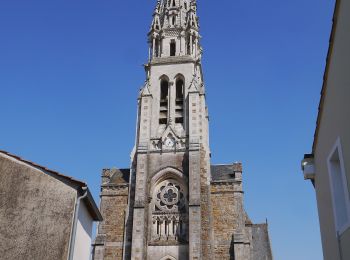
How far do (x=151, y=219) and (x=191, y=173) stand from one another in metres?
4.02

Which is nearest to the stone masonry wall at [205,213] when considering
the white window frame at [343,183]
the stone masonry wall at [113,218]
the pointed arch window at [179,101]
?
the pointed arch window at [179,101]

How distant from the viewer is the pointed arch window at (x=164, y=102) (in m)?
31.9

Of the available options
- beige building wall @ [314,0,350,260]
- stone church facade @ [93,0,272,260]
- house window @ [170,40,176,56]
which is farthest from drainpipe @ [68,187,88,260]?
house window @ [170,40,176,56]

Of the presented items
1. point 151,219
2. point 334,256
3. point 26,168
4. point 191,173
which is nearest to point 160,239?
point 151,219

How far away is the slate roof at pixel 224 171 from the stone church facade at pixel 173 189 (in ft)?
0.23

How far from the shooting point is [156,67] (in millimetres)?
33875

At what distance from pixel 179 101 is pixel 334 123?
24.3m

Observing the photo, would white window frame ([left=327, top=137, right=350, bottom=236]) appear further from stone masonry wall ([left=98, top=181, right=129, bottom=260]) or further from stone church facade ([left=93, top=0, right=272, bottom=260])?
stone masonry wall ([left=98, top=181, right=129, bottom=260])

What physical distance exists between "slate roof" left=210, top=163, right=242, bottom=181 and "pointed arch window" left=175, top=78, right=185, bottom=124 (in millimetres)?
4414

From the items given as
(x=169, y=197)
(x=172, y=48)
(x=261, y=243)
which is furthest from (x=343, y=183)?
(x=261, y=243)

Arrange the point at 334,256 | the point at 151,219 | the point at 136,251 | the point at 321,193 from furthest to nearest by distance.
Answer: the point at 151,219 → the point at 136,251 → the point at 321,193 → the point at 334,256

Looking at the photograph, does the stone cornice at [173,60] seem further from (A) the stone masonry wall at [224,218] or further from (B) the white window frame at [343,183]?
(B) the white window frame at [343,183]

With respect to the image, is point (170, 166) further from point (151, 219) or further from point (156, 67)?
point (156, 67)

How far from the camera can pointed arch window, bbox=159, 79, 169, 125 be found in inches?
1257
